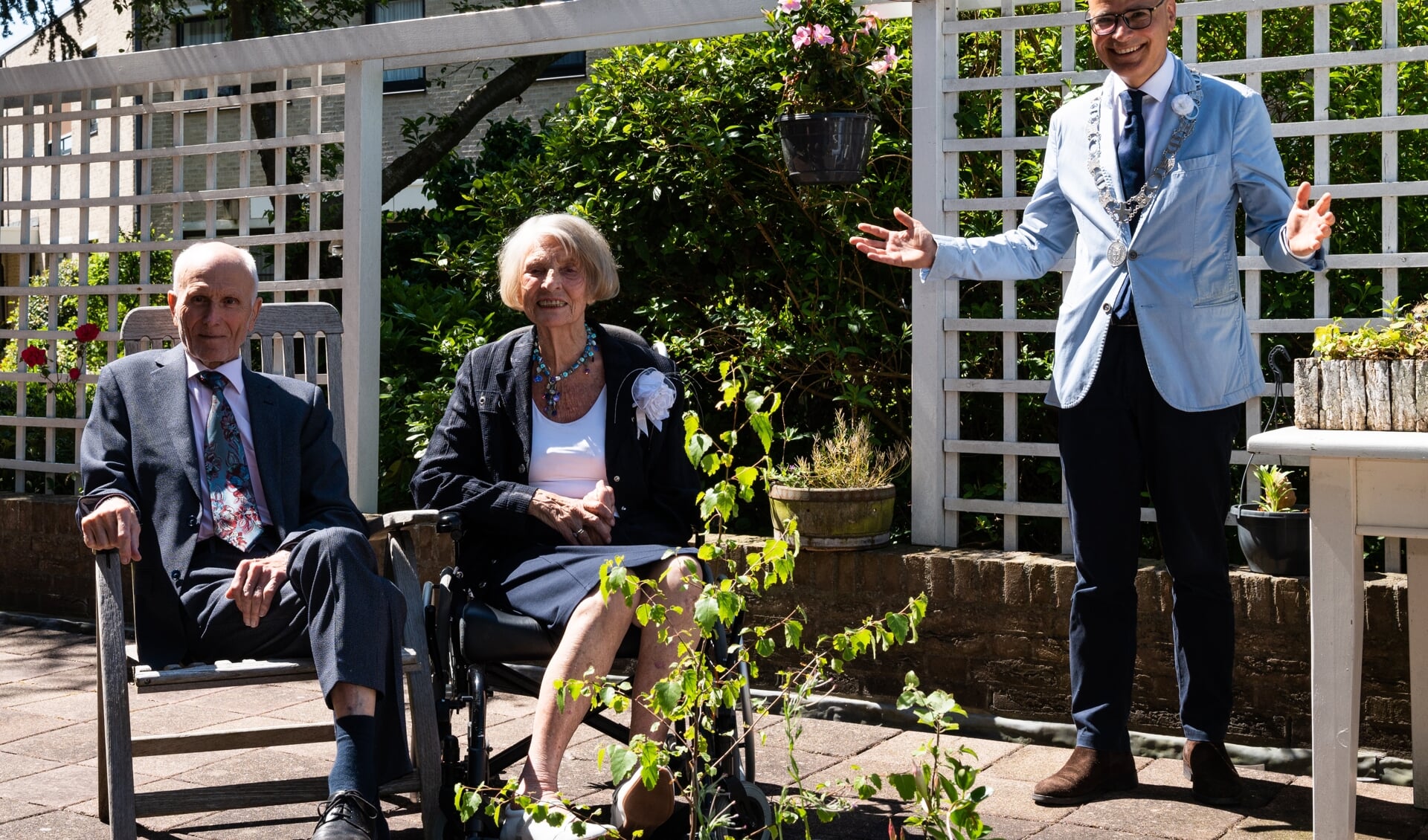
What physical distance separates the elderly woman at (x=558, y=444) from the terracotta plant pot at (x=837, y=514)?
2.73 ft

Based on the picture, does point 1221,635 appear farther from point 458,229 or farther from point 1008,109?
point 458,229

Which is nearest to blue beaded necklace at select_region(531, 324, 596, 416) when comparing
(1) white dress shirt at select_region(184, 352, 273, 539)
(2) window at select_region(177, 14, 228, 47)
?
(1) white dress shirt at select_region(184, 352, 273, 539)

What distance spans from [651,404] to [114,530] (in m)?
1.19

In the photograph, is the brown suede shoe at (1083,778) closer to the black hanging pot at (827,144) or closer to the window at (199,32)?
the black hanging pot at (827,144)

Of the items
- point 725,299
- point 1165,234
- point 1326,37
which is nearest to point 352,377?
point 725,299

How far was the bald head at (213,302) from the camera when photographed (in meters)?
3.24

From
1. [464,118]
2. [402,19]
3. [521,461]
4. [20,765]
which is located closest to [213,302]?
[521,461]

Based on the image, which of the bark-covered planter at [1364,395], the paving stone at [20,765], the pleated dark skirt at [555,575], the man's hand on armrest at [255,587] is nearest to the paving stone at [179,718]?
the paving stone at [20,765]

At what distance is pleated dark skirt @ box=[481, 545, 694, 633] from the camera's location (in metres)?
2.98

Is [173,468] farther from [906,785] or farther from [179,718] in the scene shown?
[906,785]

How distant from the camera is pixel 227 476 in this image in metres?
3.17

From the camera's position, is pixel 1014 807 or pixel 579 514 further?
pixel 1014 807

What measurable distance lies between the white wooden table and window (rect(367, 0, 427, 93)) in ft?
42.8

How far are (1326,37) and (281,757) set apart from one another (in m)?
3.42
